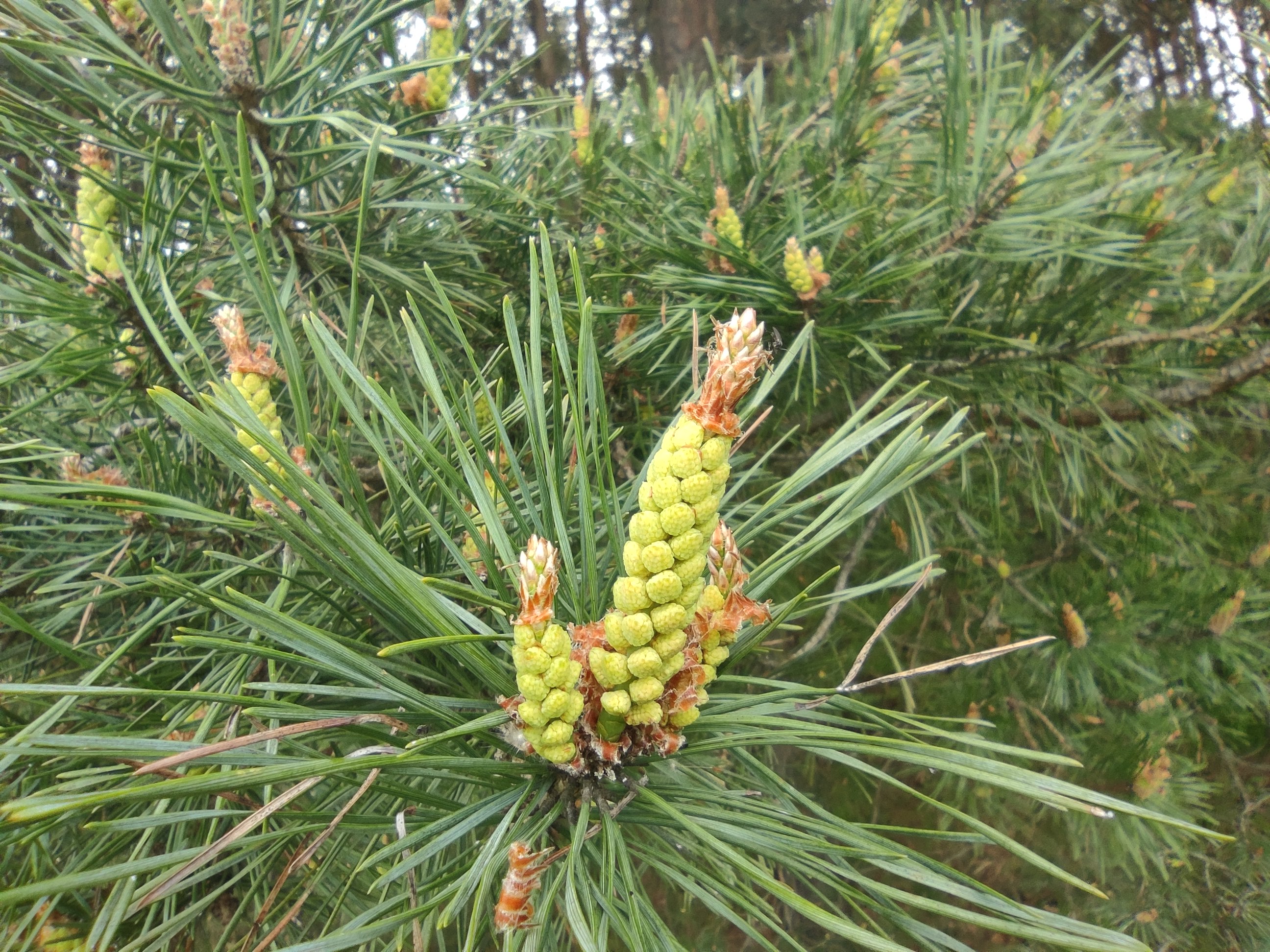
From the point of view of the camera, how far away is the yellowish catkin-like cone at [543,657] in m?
0.29

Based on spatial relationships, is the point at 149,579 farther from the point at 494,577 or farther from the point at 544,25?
the point at 544,25

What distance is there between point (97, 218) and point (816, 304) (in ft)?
2.13

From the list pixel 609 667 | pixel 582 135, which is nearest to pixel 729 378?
pixel 609 667

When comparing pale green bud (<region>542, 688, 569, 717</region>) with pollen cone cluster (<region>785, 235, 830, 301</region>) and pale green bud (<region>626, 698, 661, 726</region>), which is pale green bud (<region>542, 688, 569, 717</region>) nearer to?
pale green bud (<region>626, 698, 661, 726</region>)

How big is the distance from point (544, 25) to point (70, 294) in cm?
263

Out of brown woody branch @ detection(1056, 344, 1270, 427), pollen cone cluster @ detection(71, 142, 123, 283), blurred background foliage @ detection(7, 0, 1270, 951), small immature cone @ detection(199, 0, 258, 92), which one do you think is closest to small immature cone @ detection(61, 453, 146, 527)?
blurred background foliage @ detection(7, 0, 1270, 951)

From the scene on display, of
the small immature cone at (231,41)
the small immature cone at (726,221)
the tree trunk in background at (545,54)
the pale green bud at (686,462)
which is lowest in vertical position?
the pale green bud at (686,462)

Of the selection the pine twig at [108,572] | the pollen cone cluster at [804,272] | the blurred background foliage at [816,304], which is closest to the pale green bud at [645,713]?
the blurred background foliage at [816,304]

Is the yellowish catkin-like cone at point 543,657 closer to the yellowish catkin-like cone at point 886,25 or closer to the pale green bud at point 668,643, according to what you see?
the pale green bud at point 668,643

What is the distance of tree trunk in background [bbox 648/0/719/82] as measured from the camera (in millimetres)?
2119

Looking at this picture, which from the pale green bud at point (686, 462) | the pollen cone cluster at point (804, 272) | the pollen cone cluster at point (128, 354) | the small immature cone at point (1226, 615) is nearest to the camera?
the pale green bud at point (686, 462)

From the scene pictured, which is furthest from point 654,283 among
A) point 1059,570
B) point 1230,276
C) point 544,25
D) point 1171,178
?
point 544,25

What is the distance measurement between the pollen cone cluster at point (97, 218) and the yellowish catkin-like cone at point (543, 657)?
0.53m

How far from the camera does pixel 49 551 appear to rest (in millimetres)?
552
